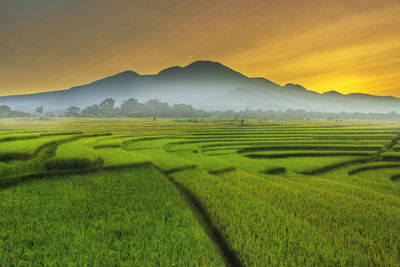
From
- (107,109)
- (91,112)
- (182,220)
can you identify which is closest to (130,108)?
(107,109)

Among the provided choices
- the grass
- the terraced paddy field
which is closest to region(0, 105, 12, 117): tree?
the terraced paddy field

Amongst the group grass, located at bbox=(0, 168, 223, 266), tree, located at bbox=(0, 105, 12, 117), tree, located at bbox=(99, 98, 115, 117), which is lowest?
grass, located at bbox=(0, 168, 223, 266)

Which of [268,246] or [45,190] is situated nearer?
[268,246]

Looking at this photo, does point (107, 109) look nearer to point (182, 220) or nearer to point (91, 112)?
point (91, 112)

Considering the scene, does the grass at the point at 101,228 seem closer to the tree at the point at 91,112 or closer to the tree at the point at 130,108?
the tree at the point at 130,108

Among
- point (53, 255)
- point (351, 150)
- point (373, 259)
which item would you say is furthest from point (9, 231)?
point (351, 150)

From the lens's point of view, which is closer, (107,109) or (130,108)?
(107,109)

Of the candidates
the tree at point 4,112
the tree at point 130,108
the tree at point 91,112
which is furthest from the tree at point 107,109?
the tree at point 4,112

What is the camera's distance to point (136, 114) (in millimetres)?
122438

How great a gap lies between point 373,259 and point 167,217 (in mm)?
5024

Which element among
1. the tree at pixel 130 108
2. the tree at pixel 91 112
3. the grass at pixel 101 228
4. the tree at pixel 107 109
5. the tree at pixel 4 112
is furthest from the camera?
the tree at pixel 130 108

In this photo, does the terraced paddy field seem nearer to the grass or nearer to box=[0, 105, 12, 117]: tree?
the grass

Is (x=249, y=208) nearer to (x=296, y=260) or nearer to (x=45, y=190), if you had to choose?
(x=296, y=260)

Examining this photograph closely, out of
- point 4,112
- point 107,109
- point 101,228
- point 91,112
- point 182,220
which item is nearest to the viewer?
point 101,228
